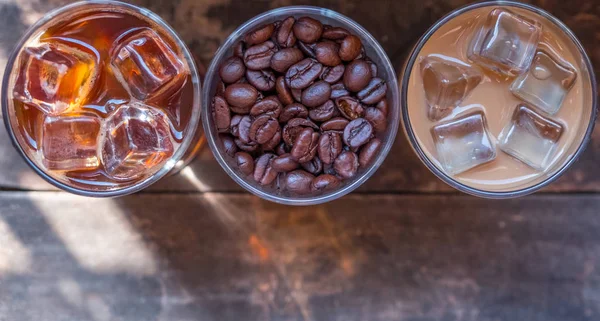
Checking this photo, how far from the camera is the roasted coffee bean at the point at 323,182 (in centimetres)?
89

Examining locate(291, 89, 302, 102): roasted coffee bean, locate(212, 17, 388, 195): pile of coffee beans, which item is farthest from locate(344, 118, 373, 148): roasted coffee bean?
locate(291, 89, 302, 102): roasted coffee bean

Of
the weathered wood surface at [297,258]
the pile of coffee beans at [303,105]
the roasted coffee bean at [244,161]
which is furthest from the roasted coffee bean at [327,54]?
the weathered wood surface at [297,258]

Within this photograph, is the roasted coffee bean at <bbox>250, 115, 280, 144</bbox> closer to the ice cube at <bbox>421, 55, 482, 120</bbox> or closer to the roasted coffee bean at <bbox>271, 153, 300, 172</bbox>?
the roasted coffee bean at <bbox>271, 153, 300, 172</bbox>

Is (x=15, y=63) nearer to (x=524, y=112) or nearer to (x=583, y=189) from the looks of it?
(x=524, y=112)

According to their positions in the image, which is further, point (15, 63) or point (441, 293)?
point (441, 293)

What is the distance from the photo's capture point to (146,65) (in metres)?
0.91

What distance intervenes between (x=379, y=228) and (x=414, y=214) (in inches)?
3.2

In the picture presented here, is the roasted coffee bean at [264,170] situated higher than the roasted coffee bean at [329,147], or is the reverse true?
the roasted coffee bean at [329,147]

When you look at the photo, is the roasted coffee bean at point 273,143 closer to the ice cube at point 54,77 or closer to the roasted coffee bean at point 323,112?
the roasted coffee bean at point 323,112

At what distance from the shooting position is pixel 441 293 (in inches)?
44.0

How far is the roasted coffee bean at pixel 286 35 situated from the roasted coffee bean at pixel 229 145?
0.63 ft

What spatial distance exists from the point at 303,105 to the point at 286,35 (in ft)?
0.42

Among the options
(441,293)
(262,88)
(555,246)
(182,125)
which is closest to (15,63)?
(182,125)

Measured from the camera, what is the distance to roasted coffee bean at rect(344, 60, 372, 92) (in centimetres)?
89
